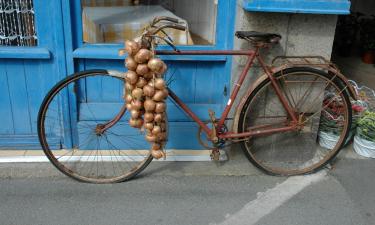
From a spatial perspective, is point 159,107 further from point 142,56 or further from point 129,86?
point 142,56

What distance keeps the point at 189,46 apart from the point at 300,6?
1.08 meters

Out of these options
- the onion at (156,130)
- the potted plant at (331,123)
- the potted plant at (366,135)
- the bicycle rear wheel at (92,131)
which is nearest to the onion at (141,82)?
the onion at (156,130)

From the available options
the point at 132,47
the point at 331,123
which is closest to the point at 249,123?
the point at 331,123

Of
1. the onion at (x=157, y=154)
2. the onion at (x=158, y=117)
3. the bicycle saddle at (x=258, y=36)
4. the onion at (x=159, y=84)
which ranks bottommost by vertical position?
the onion at (x=157, y=154)

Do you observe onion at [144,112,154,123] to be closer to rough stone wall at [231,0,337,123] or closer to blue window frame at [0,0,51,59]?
rough stone wall at [231,0,337,123]

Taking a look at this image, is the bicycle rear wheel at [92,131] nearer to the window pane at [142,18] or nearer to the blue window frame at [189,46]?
the blue window frame at [189,46]

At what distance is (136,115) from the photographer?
3.29m

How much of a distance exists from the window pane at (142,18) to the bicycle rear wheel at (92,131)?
0.46m

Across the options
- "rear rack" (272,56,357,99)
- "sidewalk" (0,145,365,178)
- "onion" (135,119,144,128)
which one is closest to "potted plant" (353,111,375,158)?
"rear rack" (272,56,357,99)

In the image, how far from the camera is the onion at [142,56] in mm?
3123

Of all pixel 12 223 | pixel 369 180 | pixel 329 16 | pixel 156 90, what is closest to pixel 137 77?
pixel 156 90

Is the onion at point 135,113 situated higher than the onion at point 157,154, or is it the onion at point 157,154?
the onion at point 135,113

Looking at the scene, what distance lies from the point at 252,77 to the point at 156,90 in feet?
3.75

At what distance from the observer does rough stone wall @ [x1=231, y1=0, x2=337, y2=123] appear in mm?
3771
